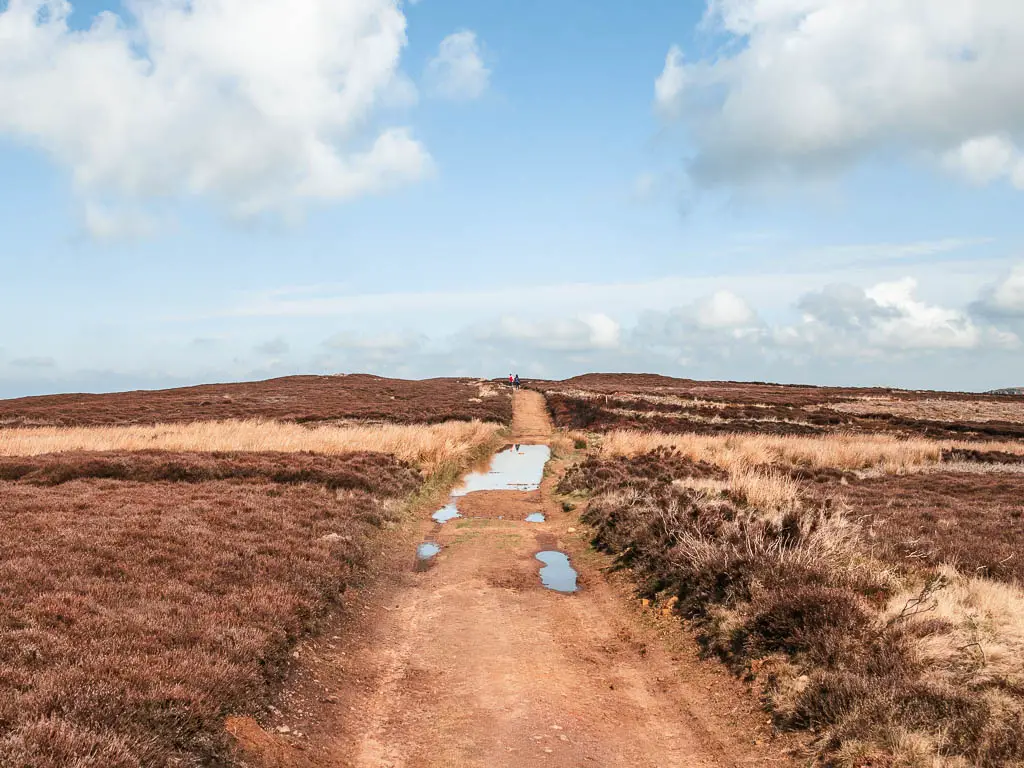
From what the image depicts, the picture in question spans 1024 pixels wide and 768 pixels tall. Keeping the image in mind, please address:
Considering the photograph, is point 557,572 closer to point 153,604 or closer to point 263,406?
point 153,604

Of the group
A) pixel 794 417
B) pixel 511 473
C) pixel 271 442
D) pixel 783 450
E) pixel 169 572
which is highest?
pixel 271 442

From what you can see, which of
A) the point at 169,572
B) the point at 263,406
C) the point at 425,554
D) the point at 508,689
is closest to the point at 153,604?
the point at 169,572

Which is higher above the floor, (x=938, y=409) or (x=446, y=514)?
(x=938, y=409)

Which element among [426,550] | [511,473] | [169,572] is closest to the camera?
[169,572]

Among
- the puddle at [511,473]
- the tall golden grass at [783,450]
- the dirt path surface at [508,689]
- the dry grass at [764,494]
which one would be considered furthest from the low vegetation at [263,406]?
the dirt path surface at [508,689]

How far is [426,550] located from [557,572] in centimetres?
326

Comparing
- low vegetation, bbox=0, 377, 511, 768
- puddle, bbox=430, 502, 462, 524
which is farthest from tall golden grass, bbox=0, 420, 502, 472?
puddle, bbox=430, 502, 462, 524

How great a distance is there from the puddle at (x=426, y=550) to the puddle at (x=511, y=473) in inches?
240

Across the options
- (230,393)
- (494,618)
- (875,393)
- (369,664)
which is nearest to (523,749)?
(369,664)

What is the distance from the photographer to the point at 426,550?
1449 cm

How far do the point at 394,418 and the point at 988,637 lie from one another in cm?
3627

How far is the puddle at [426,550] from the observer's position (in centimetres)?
1397

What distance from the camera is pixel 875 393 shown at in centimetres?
8125

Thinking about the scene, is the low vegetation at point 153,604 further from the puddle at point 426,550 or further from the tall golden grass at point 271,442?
the tall golden grass at point 271,442
